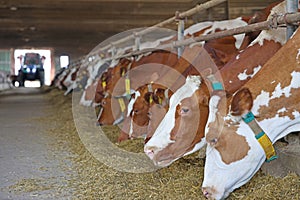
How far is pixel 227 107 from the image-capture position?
2.32 metres

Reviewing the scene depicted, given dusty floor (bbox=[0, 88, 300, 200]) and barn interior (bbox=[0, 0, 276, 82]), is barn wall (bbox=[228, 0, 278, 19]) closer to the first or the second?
barn interior (bbox=[0, 0, 276, 82])

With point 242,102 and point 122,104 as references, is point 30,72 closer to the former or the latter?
point 122,104

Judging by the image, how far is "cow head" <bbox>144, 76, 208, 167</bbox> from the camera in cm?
273

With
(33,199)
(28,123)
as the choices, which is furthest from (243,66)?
(28,123)

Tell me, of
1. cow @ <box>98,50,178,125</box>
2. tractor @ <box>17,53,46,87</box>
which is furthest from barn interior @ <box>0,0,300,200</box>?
tractor @ <box>17,53,46,87</box>

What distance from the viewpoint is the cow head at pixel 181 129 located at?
2.73m

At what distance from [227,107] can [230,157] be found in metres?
0.24

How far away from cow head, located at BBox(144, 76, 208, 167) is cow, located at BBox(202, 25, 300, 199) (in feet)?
1.34

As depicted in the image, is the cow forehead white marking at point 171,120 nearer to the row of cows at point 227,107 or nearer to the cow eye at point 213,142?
the row of cows at point 227,107

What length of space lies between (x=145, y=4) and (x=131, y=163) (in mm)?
7144

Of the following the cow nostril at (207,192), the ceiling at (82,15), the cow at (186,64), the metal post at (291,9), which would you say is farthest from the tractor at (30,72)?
the cow nostril at (207,192)

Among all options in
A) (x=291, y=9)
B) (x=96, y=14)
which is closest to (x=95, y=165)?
(x=291, y=9)

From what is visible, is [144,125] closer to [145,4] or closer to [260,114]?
[260,114]

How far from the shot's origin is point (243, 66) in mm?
2895
